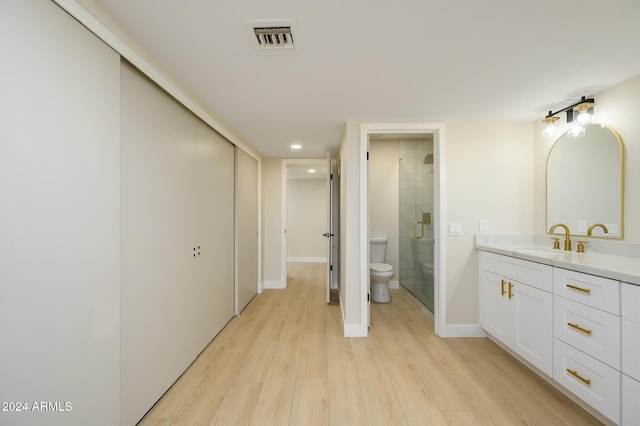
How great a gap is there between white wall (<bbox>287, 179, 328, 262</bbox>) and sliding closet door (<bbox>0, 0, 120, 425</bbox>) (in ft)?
18.3

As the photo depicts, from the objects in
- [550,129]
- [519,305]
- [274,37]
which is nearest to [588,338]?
[519,305]

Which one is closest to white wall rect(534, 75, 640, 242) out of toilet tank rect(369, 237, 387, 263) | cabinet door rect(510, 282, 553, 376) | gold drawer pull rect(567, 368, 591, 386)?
cabinet door rect(510, 282, 553, 376)

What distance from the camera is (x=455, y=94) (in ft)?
6.51

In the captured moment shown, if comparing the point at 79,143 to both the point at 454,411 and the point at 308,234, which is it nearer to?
the point at 454,411

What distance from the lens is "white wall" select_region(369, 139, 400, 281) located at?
13.7ft

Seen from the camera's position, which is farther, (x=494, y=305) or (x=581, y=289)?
(x=494, y=305)

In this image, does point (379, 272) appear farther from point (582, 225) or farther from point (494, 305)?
point (582, 225)

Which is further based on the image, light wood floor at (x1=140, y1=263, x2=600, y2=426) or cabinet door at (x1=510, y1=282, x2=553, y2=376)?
cabinet door at (x1=510, y1=282, x2=553, y2=376)

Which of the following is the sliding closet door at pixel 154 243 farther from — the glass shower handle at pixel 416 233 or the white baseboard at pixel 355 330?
the glass shower handle at pixel 416 233

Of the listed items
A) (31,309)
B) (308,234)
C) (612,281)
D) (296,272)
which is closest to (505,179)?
(612,281)

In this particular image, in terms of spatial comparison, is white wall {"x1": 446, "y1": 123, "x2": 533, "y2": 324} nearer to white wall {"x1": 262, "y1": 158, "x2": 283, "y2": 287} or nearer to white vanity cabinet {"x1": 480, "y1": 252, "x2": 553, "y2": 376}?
white vanity cabinet {"x1": 480, "y1": 252, "x2": 553, "y2": 376}

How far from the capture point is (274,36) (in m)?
1.34

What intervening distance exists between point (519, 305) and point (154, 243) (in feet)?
9.27

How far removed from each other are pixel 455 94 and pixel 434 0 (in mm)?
1053
